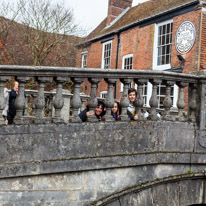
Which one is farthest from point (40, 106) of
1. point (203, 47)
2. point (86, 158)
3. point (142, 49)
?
point (142, 49)

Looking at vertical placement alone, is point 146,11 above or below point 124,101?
above

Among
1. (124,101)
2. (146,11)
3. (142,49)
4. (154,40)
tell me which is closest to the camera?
(124,101)

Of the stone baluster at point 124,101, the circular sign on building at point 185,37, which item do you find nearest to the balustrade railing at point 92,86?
the stone baluster at point 124,101

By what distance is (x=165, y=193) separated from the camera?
183 inches

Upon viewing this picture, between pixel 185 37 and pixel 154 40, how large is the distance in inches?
84.6

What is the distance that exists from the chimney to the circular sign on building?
834 centimetres

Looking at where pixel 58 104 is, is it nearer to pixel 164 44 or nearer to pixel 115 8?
pixel 164 44

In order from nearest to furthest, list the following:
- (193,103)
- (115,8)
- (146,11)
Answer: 1. (193,103)
2. (146,11)
3. (115,8)

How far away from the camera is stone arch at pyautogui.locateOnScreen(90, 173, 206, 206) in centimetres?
440

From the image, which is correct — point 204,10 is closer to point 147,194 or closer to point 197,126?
point 197,126

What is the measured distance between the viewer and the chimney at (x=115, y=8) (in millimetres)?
21344

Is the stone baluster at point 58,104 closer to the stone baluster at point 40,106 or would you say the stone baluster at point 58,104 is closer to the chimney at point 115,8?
the stone baluster at point 40,106

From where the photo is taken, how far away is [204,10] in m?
12.8

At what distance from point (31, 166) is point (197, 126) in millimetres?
2635
